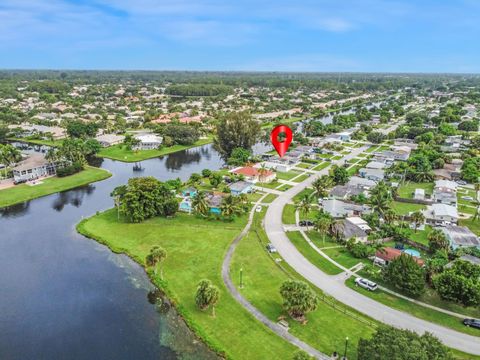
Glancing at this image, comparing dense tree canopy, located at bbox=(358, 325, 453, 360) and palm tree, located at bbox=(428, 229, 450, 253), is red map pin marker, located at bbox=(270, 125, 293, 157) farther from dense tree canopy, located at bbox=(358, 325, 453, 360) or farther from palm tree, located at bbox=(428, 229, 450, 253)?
dense tree canopy, located at bbox=(358, 325, 453, 360)

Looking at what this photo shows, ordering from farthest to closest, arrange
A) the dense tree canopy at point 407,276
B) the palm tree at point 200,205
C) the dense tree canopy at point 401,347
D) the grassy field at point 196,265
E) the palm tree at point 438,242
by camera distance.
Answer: the palm tree at point 200,205 < the palm tree at point 438,242 < the dense tree canopy at point 407,276 < the grassy field at point 196,265 < the dense tree canopy at point 401,347

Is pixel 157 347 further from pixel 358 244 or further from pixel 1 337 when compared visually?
pixel 358 244

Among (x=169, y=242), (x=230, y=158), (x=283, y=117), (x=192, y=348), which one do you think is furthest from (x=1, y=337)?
(x=283, y=117)

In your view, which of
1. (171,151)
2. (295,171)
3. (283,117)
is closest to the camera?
(295,171)

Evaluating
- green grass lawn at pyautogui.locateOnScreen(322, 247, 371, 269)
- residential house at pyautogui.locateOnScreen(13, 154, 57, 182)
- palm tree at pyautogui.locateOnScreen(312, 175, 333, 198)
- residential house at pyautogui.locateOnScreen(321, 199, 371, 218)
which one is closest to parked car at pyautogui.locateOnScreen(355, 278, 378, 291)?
green grass lawn at pyautogui.locateOnScreen(322, 247, 371, 269)

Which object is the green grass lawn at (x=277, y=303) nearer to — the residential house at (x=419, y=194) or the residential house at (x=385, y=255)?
the residential house at (x=385, y=255)

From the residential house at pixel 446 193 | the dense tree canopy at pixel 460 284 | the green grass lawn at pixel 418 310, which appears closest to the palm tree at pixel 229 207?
the green grass lawn at pixel 418 310

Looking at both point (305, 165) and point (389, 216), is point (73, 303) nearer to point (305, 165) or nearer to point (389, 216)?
point (389, 216)
